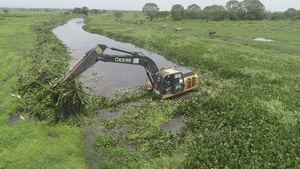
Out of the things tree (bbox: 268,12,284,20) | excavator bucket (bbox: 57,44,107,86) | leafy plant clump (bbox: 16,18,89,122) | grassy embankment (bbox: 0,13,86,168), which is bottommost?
grassy embankment (bbox: 0,13,86,168)

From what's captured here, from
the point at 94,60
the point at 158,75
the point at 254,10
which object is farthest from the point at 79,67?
the point at 254,10

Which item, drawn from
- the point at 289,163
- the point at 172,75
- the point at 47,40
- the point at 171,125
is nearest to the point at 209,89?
the point at 172,75

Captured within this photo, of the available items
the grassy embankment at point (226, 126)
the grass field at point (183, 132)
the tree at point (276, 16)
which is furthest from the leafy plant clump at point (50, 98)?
the tree at point (276, 16)

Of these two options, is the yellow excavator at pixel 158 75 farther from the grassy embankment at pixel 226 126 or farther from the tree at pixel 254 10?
the tree at pixel 254 10

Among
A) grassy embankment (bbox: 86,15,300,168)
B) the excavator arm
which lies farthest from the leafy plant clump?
grassy embankment (bbox: 86,15,300,168)

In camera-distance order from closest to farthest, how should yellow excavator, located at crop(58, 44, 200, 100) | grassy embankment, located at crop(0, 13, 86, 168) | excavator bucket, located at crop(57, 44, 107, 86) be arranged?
1. grassy embankment, located at crop(0, 13, 86, 168)
2. excavator bucket, located at crop(57, 44, 107, 86)
3. yellow excavator, located at crop(58, 44, 200, 100)

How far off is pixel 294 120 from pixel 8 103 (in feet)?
66.9

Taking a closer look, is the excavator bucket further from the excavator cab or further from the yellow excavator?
the excavator cab

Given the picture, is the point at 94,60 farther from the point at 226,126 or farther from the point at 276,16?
the point at 276,16

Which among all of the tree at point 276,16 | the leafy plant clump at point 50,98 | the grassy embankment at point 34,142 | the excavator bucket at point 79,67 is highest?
the tree at point 276,16

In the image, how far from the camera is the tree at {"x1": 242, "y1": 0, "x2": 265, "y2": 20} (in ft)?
365

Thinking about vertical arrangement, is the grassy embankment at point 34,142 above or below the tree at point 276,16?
below

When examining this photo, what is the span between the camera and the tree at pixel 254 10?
4380 inches

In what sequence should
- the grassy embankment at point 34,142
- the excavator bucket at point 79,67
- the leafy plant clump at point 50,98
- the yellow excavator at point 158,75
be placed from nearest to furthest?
the grassy embankment at point 34,142, the leafy plant clump at point 50,98, the excavator bucket at point 79,67, the yellow excavator at point 158,75
